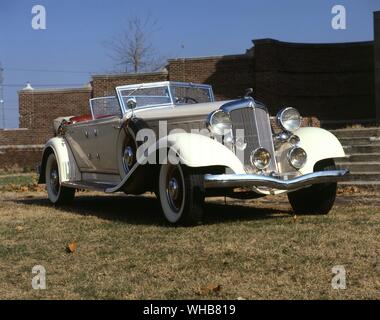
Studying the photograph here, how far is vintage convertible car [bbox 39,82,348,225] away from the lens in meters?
6.87

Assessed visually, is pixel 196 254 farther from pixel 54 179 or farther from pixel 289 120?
pixel 54 179

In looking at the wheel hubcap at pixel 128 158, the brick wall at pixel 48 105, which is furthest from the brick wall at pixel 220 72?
the wheel hubcap at pixel 128 158

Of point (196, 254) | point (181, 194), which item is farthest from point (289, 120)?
point (196, 254)

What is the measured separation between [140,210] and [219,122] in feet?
7.55

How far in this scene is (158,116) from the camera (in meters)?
8.07

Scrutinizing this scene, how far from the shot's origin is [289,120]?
779 centimetres

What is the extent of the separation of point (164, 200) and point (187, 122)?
0.99 meters

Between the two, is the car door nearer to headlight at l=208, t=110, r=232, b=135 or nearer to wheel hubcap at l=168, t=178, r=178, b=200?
wheel hubcap at l=168, t=178, r=178, b=200

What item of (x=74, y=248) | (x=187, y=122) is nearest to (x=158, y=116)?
(x=187, y=122)

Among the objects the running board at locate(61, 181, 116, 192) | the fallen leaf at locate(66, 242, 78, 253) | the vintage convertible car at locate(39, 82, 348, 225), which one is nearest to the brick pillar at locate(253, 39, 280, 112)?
the vintage convertible car at locate(39, 82, 348, 225)

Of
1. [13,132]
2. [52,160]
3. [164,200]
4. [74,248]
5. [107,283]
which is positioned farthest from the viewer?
[13,132]

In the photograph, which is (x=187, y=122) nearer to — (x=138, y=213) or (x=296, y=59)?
(x=138, y=213)

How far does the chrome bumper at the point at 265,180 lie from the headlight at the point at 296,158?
267 mm

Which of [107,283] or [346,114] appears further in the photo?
[346,114]
